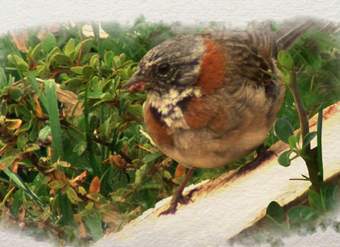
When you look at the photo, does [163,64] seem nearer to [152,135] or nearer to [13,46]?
[152,135]

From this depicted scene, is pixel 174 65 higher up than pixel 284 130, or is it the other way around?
pixel 174 65

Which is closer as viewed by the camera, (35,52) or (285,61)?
(285,61)

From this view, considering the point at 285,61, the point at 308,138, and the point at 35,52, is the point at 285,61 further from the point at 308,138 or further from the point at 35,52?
the point at 35,52

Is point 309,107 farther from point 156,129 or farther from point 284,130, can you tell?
point 156,129

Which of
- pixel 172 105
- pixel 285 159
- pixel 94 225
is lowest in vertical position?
pixel 94 225

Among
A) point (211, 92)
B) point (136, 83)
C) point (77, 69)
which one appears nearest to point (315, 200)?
point (211, 92)

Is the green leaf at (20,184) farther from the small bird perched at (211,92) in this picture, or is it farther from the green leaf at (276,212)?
the green leaf at (276,212)

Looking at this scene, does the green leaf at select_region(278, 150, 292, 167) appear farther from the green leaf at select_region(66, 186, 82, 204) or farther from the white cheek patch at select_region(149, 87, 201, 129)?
the green leaf at select_region(66, 186, 82, 204)

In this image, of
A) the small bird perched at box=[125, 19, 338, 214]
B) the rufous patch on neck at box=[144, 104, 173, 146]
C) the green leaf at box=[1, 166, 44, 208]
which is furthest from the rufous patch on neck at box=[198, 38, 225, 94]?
the green leaf at box=[1, 166, 44, 208]
